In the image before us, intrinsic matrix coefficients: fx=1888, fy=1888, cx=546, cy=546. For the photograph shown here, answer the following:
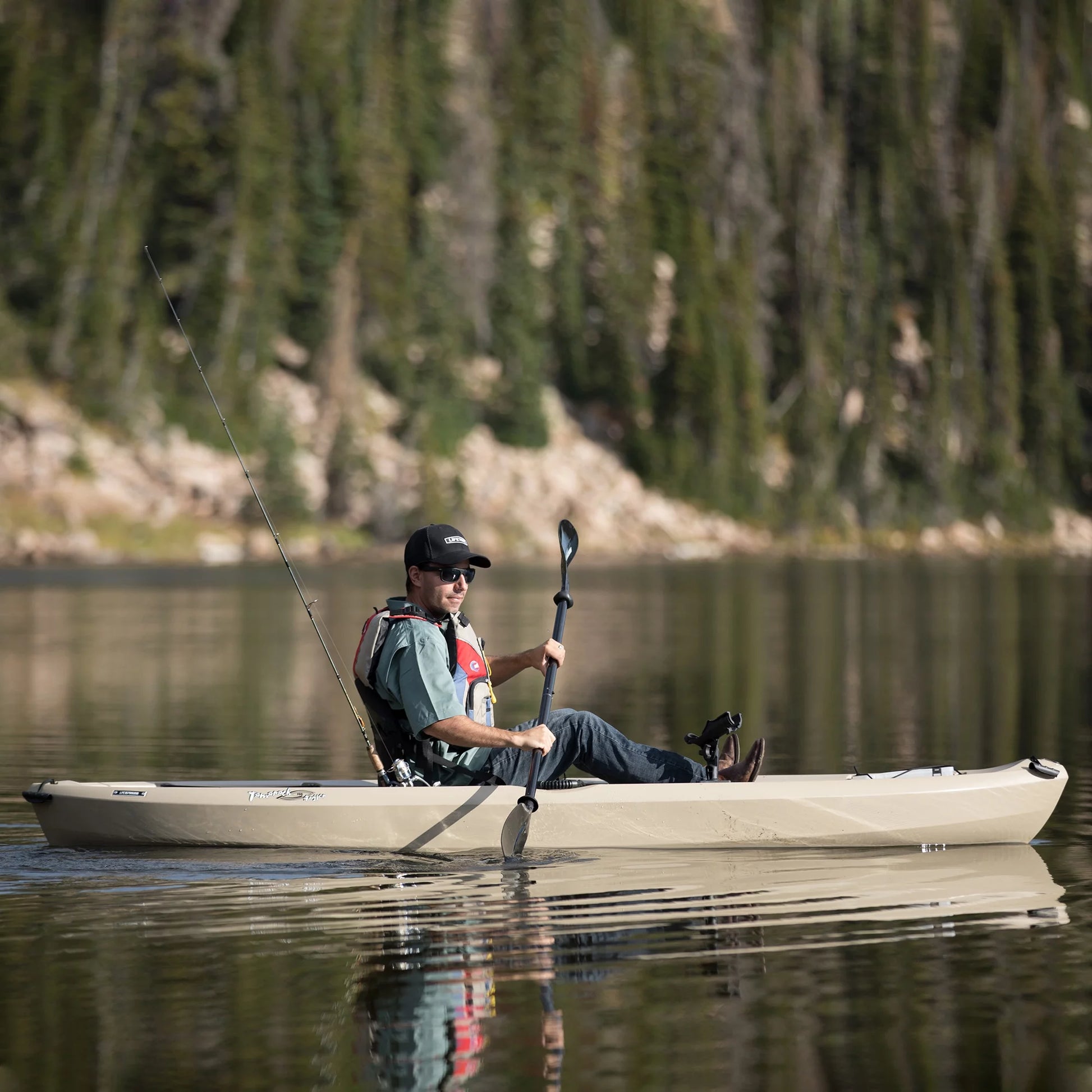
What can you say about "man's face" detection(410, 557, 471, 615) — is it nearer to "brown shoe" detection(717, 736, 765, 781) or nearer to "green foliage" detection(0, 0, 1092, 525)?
"brown shoe" detection(717, 736, 765, 781)

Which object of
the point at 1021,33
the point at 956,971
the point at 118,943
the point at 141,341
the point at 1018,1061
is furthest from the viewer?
the point at 1021,33

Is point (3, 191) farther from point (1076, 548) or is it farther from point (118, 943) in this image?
point (118, 943)

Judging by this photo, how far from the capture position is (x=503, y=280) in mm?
107250

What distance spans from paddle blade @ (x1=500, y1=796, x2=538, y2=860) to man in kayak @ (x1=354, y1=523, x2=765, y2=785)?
0.25 meters

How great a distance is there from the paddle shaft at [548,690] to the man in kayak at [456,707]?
2.8 inches

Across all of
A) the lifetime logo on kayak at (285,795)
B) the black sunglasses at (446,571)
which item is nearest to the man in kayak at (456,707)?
the black sunglasses at (446,571)

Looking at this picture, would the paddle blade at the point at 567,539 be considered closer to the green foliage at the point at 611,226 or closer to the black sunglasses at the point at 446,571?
the black sunglasses at the point at 446,571

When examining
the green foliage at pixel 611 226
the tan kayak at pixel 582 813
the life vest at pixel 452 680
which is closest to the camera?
the life vest at pixel 452 680

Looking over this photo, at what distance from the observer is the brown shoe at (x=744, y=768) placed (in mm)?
11086

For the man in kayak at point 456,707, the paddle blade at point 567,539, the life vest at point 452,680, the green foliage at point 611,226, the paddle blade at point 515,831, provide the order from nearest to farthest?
the man in kayak at point 456,707 < the life vest at point 452,680 < the paddle blade at point 515,831 < the paddle blade at point 567,539 < the green foliage at point 611,226

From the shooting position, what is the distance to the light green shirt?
10.6 m

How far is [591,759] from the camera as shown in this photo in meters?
11.2

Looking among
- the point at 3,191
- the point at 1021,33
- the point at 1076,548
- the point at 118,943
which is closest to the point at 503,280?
the point at 3,191

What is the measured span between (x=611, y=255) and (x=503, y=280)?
10.2m
